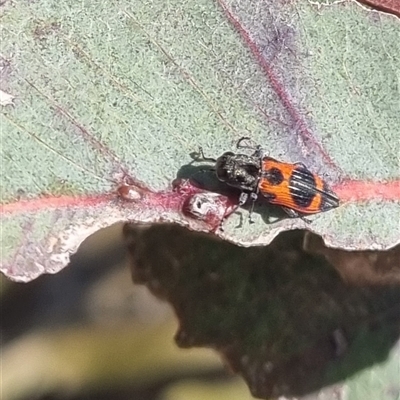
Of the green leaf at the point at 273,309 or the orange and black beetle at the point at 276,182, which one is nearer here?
the orange and black beetle at the point at 276,182

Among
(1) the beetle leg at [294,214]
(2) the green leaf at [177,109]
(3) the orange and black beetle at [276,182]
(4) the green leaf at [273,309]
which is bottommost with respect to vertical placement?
(4) the green leaf at [273,309]

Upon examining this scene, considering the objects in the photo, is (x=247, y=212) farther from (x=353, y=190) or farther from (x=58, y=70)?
(x=58, y=70)

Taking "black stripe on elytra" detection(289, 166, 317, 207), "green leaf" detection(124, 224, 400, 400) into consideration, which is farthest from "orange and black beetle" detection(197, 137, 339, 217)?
"green leaf" detection(124, 224, 400, 400)

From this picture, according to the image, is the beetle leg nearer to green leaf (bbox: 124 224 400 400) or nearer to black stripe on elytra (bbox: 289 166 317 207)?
black stripe on elytra (bbox: 289 166 317 207)

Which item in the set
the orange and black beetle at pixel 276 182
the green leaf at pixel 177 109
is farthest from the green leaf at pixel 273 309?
the green leaf at pixel 177 109

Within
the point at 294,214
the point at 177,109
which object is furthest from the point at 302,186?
the point at 177,109

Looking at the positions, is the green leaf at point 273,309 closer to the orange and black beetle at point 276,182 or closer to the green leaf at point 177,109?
the orange and black beetle at point 276,182

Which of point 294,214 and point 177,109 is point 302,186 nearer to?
point 294,214

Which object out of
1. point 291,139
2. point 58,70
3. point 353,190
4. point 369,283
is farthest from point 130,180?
point 369,283
